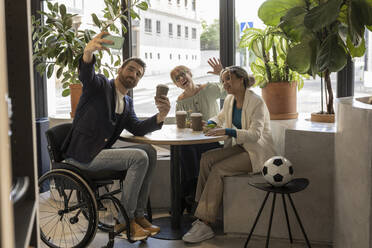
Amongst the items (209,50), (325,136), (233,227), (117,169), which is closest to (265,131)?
(325,136)

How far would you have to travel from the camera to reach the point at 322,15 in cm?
326

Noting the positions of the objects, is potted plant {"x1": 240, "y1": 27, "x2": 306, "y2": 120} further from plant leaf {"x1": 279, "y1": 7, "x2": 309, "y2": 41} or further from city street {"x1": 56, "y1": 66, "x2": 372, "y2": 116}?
city street {"x1": 56, "y1": 66, "x2": 372, "y2": 116}

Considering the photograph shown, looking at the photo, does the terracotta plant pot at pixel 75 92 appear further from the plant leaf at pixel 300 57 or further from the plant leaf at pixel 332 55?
the plant leaf at pixel 332 55

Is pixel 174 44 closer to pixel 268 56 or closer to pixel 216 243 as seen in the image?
pixel 268 56

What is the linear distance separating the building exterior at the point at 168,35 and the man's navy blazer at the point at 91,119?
163cm

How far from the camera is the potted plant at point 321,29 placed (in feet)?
10.5

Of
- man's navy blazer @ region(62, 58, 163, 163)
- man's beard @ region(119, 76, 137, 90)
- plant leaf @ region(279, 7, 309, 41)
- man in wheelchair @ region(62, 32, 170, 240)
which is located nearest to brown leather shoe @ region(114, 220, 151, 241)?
man in wheelchair @ region(62, 32, 170, 240)

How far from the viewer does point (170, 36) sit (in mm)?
4938

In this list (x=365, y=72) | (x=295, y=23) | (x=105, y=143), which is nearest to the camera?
(x=105, y=143)

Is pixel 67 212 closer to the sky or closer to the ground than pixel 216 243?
closer to the sky

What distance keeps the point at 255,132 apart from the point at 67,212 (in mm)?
1398

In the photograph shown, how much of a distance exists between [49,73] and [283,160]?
8.08 feet

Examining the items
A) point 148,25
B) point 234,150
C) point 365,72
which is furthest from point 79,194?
point 365,72

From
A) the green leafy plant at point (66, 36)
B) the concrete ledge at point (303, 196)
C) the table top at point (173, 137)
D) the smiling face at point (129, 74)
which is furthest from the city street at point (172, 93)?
the smiling face at point (129, 74)
